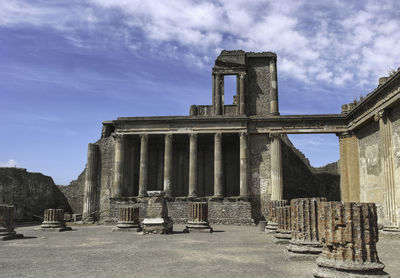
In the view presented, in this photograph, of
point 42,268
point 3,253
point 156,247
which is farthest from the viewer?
point 156,247

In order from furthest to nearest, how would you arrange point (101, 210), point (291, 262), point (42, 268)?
point (101, 210) → point (291, 262) → point (42, 268)

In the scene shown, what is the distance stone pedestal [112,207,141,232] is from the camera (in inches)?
643

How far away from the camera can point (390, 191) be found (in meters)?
17.0

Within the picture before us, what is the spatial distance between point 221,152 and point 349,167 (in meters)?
7.86

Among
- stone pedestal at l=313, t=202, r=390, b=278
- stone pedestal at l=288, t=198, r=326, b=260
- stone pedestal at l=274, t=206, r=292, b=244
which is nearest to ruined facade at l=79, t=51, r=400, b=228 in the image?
stone pedestal at l=274, t=206, r=292, b=244

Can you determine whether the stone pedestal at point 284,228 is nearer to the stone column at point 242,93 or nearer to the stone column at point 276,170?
the stone column at point 276,170

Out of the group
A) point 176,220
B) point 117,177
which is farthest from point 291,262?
point 117,177

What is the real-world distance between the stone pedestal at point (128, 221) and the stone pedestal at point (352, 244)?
Answer: 11.6 m

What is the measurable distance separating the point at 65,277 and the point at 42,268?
3.66 feet

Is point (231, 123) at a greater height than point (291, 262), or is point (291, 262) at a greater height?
point (231, 123)

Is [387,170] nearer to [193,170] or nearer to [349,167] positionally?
[349,167]

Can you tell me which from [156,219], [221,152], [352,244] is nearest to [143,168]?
[221,152]

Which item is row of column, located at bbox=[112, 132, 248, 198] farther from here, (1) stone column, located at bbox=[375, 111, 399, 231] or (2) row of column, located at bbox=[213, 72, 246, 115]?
(1) stone column, located at bbox=[375, 111, 399, 231]

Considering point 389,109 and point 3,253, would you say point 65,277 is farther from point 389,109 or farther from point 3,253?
point 389,109
